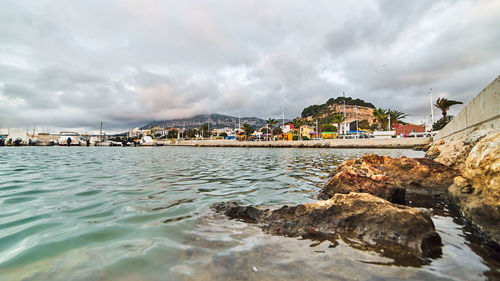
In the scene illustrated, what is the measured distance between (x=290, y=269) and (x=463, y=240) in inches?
99.9

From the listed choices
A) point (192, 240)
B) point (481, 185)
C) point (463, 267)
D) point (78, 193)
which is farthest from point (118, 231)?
point (481, 185)

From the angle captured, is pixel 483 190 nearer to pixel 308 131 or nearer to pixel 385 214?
pixel 385 214

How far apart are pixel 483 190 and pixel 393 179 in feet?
7.30

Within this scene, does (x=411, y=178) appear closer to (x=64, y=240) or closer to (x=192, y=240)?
(x=192, y=240)

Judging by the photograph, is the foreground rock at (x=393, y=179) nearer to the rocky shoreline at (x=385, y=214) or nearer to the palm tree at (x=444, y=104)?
the rocky shoreline at (x=385, y=214)

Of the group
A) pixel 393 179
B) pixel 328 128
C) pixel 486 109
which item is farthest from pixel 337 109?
pixel 393 179

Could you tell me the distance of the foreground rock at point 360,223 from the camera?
2.65 meters

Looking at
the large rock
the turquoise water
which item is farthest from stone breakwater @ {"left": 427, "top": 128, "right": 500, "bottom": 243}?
the turquoise water

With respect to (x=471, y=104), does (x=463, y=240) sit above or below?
below

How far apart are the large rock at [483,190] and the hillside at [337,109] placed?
550ft

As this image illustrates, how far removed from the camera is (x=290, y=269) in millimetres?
2268

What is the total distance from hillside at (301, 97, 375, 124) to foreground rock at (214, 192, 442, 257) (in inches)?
6655

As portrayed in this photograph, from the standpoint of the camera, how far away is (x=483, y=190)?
3285 mm

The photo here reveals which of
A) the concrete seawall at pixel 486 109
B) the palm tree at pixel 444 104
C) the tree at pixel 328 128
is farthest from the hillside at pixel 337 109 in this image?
the concrete seawall at pixel 486 109
